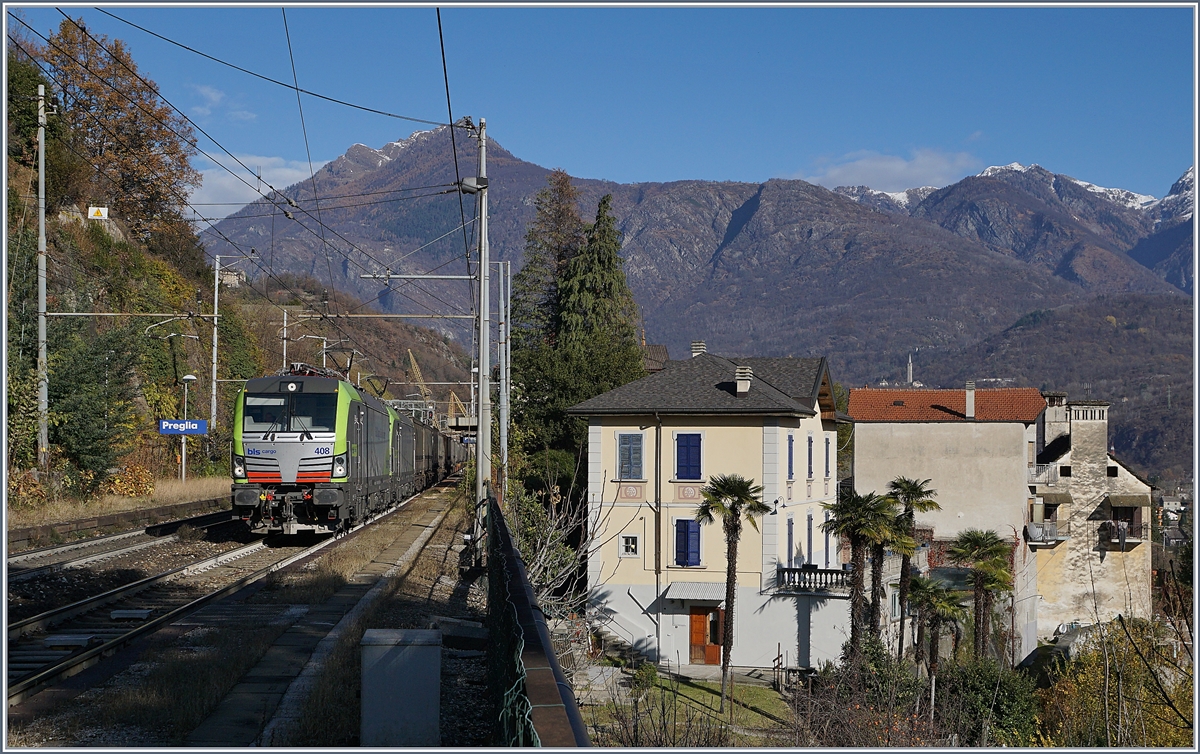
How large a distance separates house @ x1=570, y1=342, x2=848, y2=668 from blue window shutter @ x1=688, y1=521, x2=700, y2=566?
0.04 meters

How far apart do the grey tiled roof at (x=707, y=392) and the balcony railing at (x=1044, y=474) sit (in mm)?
25234

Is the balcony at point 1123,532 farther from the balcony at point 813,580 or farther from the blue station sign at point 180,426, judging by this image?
the blue station sign at point 180,426

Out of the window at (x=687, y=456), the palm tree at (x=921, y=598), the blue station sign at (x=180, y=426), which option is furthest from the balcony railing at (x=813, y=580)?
the blue station sign at (x=180, y=426)

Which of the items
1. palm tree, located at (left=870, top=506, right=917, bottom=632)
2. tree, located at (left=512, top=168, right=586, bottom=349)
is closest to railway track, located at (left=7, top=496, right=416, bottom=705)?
palm tree, located at (left=870, top=506, right=917, bottom=632)

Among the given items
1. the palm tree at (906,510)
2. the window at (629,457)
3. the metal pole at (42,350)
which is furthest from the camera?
the window at (629,457)

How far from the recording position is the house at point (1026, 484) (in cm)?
5841

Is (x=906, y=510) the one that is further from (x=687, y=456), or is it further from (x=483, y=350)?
(x=483, y=350)

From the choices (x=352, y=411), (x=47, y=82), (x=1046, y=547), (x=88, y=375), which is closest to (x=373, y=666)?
(x=352, y=411)

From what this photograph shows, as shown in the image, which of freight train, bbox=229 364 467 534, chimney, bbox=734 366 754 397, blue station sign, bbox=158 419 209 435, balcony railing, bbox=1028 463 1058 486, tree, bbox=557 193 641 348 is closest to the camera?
freight train, bbox=229 364 467 534

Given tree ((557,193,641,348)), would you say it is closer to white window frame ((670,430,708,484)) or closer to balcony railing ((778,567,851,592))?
white window frame ((670,430,708,484))

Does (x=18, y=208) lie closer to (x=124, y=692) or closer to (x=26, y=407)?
(x=26, y=407)

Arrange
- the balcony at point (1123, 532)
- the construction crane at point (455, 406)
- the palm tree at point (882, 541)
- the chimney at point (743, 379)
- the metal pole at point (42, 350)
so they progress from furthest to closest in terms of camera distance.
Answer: the construction crane at point (455, 406), the balcony at point (1123, 532), the chimney at point (743, 379), the palm tree at point (882, 541), the metal pole at point (42, 350)

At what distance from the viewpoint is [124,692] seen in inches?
344

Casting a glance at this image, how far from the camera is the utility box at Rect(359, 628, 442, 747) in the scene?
740cm
